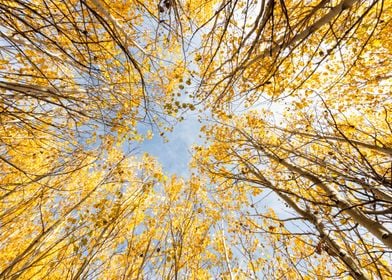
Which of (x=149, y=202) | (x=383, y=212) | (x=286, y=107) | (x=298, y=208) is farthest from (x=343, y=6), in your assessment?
(x=149, y=202)

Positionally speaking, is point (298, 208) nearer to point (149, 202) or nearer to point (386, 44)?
point (149, 202)

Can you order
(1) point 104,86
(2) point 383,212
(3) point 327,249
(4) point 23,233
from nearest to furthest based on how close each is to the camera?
(2) point 383,212, (3) point 327,249, (1) point 104,86, (4) point 23,233

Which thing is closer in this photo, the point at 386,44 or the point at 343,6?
the point at 343,6

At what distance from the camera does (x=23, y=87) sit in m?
1.69

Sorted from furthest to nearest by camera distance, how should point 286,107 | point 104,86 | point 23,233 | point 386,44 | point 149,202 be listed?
point 23,233, point 149,202, point 286,107, point 386,44, point 104,86

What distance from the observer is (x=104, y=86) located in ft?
7.88

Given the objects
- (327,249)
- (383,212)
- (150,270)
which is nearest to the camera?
(383,212)

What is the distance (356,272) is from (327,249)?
0.76 ft

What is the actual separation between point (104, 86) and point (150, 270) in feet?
6.16

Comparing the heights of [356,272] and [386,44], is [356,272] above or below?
below

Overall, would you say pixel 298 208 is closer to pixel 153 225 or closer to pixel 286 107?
pixel 153 225

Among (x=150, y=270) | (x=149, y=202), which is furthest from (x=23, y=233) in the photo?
(x=150, y=270)

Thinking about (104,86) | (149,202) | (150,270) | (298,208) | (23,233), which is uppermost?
(149,202)

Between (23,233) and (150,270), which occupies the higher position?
(23,233)
